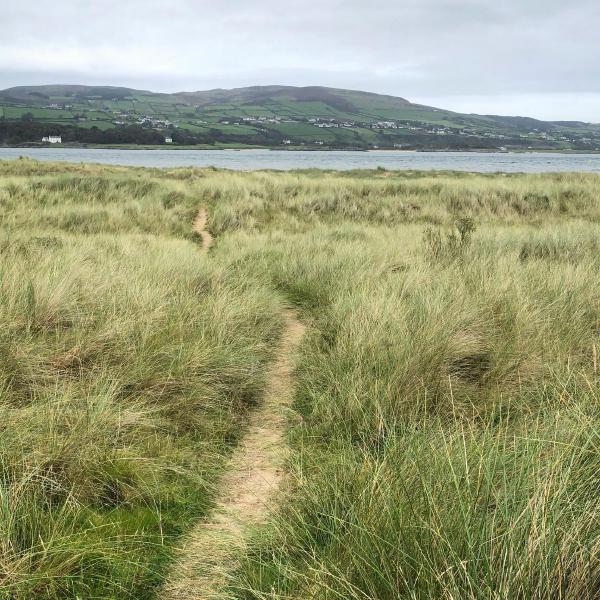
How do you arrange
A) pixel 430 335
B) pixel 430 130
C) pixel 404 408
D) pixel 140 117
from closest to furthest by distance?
pixel 404 408
pixel 430 335
pixel 140 117
pixel 430 130

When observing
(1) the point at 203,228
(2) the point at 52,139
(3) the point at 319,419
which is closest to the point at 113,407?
(3) the point at 319,419

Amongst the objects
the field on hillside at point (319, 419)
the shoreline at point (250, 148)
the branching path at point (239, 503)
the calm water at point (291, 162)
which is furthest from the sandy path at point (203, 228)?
the shoreline at point (250, 148)

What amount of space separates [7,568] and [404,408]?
250cm

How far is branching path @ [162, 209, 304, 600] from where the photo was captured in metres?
2.20

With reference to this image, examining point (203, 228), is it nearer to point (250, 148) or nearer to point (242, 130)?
point (250, 148)

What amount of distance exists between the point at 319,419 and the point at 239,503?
972 mm

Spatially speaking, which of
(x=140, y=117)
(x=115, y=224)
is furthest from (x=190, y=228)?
(x=140, y=117)

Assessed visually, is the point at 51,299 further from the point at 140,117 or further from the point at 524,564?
the point at 140,117

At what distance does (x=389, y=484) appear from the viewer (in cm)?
211

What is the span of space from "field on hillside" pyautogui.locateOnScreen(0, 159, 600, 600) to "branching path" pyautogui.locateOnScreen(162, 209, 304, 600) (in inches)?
3.2

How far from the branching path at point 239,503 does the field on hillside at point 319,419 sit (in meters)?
0.08

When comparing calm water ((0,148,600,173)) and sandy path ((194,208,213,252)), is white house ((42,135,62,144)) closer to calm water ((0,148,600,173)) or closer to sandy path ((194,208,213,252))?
calm water ((0,148,600,173))

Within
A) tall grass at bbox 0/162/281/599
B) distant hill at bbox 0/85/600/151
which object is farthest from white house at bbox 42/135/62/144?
tall grass at bbox 0/162/281/599

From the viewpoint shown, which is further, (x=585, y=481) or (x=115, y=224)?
(x=115, y=224)
